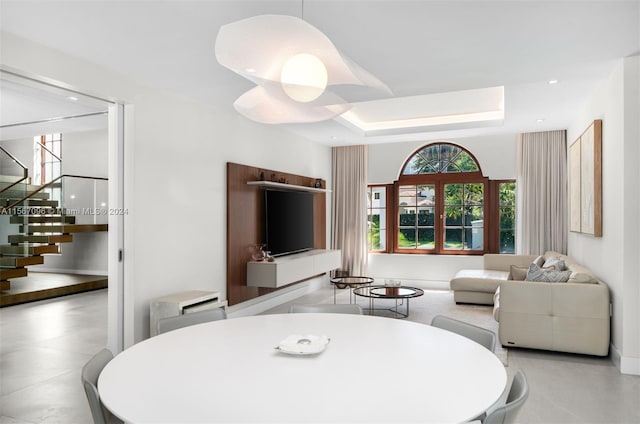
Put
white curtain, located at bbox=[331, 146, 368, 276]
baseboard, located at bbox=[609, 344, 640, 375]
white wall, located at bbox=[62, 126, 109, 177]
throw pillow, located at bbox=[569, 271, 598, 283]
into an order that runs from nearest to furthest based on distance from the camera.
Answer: baseboard, located at bbox=[609, 344, 640, 375], throw pillow, located at bbox=[569, 271, 598, 283], white wall, located at bbox=[62, 126, 109, 177], white curtain, located at bbox=[331, 146, 368, 276]

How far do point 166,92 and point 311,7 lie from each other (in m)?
2.19

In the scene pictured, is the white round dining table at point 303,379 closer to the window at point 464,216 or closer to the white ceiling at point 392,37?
the white ceiling at point 392,37

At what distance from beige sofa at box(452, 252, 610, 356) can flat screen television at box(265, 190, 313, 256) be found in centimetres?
298

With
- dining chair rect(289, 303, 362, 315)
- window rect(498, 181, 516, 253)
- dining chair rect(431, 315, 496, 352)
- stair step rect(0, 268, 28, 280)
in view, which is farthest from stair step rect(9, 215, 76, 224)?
window rect(498, 181, 516, 253)

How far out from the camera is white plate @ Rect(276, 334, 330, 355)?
178 centimetres

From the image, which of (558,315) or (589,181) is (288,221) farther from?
(589,181)

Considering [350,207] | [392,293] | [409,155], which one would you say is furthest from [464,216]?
[392,293]

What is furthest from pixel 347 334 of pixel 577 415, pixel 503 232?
pixel 503 232

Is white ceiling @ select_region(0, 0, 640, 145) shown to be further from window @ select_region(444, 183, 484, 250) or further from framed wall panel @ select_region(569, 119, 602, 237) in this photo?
window @ select_region(444, 183, 484, 250)

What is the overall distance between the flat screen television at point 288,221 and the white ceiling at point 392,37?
6.30 feet

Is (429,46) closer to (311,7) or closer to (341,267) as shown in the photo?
(311,7)

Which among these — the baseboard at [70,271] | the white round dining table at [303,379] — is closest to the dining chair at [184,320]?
the white round dining table at [303,379]

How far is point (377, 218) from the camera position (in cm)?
812

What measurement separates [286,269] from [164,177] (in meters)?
2.00
